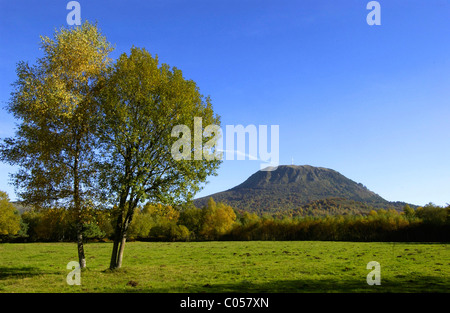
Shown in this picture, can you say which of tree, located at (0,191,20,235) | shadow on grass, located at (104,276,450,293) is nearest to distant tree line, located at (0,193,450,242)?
tree, located at (0,191,20,235)

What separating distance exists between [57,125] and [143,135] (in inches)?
275

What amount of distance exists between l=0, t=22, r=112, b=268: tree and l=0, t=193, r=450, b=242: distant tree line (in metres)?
41.1

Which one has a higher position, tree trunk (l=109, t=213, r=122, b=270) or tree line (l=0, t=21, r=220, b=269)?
tree line (l=0, t=21, r=220, b=269)

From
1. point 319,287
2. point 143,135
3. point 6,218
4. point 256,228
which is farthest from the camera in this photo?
point 256,228

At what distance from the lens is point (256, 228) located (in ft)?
355

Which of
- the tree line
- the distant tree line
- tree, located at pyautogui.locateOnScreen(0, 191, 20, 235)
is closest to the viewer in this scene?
the tree line

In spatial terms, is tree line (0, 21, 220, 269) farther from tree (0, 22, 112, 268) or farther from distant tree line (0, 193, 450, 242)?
distant tree line (0, 193, 450, 242)

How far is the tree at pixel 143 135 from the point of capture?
76.2ft

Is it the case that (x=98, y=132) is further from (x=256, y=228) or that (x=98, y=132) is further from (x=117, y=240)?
(x=256, y=228)

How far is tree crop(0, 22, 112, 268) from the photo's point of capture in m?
22.5

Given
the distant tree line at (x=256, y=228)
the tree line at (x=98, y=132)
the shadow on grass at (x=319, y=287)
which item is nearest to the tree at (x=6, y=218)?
the distant tree line at (x=256, y=228)

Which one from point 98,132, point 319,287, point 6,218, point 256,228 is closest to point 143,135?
point 98,132
